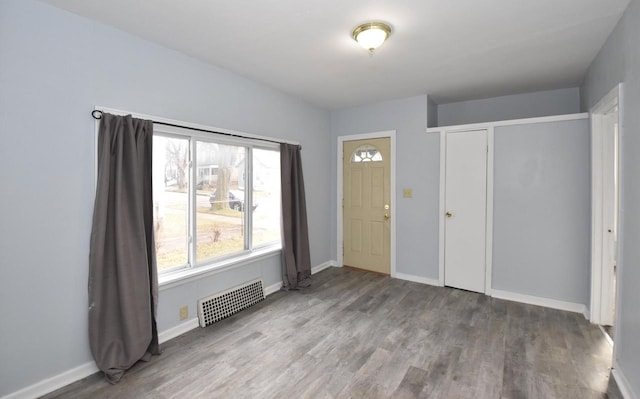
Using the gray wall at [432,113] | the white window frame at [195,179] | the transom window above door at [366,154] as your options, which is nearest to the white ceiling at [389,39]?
the gray wall at [432,113]

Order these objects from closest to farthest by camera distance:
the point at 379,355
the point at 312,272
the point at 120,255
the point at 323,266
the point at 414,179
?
1. the point at 120,255
2. the point at 379,355
3. the point at 414,179
4. the point at 312,272
5. the point at 323,266

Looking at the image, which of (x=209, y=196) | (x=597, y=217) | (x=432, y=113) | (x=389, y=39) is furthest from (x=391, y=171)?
(x=209, y=196)

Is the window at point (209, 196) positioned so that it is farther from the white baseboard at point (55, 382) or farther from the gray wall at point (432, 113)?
the gray wall at point (432, 113)

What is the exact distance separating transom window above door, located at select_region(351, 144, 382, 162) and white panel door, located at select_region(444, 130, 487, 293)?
1.02 meters

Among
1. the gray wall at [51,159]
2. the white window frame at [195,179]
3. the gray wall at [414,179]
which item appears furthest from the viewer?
the gray wall at [414,179]

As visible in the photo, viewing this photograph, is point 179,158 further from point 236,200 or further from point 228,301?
point 228,301

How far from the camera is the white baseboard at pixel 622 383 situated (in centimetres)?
191

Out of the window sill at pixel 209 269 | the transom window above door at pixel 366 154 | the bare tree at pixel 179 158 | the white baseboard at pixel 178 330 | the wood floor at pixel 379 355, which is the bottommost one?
the wood floor at pixel 379 355

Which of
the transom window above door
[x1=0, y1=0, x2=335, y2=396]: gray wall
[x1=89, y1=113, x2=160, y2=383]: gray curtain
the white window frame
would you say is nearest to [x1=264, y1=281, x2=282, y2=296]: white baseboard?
the white window frame

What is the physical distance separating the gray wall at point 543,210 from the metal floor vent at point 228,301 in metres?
2.95

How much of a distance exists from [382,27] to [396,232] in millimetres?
2894

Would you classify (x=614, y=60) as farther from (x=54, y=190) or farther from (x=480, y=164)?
(x=54, y=190)

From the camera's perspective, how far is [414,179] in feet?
14.0

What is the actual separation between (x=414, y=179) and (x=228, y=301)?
2.91 m
